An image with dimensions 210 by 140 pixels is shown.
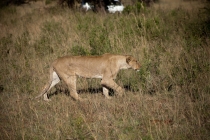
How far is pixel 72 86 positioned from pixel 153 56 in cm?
247

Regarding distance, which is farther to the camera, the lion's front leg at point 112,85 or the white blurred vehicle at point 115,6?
the white blurred vehicle at point 115,6

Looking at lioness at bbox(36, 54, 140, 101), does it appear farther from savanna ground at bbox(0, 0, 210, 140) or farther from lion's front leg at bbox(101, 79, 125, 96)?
savanna ground at bbox(0, 0, 210, 140)

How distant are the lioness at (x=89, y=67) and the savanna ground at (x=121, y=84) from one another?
0.30 metres

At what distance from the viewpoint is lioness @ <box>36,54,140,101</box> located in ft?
20.9

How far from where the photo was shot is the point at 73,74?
6.46 m

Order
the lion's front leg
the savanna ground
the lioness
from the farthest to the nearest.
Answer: the lioness < the lion's front leg < the savanna ground

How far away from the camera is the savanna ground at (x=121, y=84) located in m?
4.49

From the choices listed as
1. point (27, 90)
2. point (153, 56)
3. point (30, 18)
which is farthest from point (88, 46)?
point (30, 18)

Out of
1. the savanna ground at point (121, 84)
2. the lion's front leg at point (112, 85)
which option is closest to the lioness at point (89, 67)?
the lion's front leg at point (112, 85)

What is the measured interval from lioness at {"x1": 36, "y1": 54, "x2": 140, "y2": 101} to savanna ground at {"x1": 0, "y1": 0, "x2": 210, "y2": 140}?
0.30m

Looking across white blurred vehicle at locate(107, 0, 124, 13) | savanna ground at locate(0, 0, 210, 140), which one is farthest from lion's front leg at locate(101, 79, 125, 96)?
white blurred vehicle at locate(107, 0, 124, 13)

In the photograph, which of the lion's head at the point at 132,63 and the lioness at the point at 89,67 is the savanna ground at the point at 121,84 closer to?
the lion's head at the point at 132,63

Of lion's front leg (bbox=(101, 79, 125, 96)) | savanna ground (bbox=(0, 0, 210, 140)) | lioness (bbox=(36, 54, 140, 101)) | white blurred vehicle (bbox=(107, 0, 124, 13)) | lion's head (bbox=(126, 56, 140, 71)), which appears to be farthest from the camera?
white blurred vehicle (bbox=(107, 0, 124, 13))

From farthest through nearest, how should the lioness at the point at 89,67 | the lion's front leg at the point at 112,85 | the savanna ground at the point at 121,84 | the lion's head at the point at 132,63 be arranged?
the lion's head at the point at 132,63, the lioness at the point at 89,67, the lion's front leg at the point at 112,85, the savanna ground at the point at 121,84
